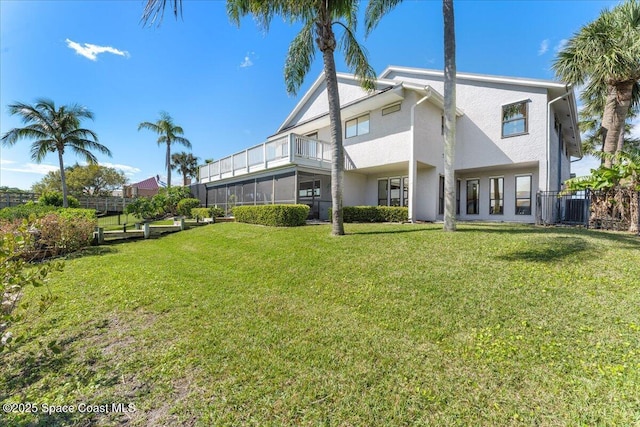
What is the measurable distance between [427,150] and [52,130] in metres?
27.4

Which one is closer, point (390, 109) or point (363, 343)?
point (363, 343)

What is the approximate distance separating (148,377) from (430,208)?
1363 centimetres

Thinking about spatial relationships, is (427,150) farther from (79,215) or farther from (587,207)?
(79,215)

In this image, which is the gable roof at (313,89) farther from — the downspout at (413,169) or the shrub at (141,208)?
the shrub at (141,208)

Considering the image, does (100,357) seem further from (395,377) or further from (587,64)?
(587,64)

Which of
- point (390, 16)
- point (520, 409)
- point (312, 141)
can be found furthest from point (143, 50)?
point (520, 409)

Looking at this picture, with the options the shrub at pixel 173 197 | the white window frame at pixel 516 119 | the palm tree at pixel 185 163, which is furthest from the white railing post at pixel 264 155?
the palm tree at pixel 185 163

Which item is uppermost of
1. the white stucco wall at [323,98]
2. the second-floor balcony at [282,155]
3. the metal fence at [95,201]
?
the white stucco wall at [323,98]

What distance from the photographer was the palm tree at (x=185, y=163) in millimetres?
40688

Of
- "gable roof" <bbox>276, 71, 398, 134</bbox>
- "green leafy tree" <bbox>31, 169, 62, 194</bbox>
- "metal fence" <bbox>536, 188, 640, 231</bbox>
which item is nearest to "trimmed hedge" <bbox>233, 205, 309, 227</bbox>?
"gable roof" <bbox>276, 71, 398, 134</bbox>

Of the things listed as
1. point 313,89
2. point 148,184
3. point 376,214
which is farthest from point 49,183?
point 376,214

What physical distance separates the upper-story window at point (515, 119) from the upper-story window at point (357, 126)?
6.98 metres

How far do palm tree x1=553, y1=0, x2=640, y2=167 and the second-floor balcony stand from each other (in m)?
11.8

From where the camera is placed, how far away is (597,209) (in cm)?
977
